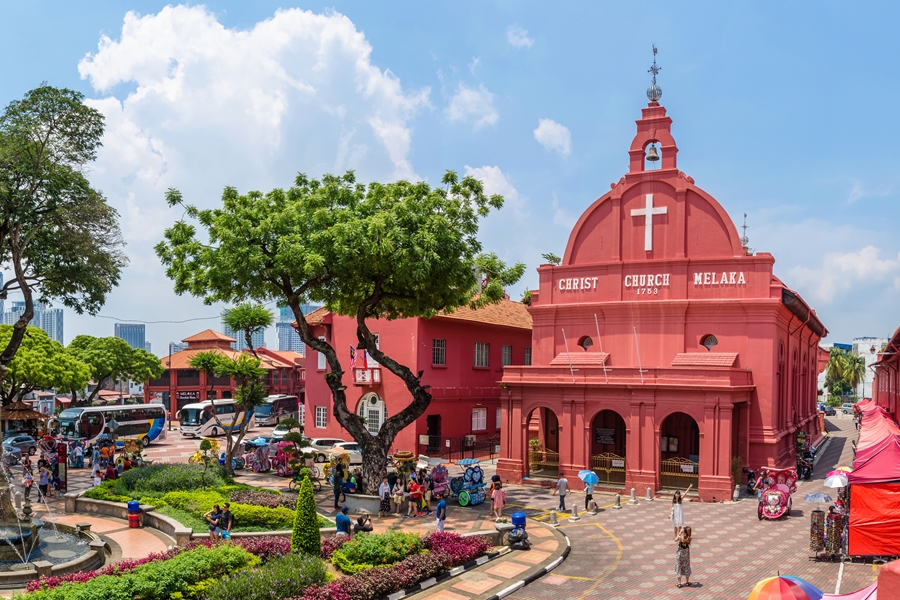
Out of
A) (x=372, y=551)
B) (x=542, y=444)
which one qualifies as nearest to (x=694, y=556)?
(x=372, y=551)

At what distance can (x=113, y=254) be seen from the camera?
28.4 metres

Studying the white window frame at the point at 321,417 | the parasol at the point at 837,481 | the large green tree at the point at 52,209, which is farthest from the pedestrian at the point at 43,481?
the parasol at the point at 837,481

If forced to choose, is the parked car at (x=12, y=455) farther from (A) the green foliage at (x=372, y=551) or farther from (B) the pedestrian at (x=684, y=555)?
(B) the pedestrian at (x=684, y=555)

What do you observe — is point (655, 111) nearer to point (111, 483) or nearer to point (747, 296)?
point (747, 296)

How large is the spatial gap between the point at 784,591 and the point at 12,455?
40208 millimetres

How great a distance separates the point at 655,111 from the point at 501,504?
63.8ft

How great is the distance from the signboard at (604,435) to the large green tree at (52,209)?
21901 millimetres

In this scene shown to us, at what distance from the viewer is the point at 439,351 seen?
39.8m

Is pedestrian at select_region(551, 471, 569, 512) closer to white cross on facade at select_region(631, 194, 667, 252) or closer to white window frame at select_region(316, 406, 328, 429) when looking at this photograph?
white cross on facade at select_region(631, 194, 667, 252)

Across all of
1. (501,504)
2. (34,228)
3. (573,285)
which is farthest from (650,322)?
(34,228)

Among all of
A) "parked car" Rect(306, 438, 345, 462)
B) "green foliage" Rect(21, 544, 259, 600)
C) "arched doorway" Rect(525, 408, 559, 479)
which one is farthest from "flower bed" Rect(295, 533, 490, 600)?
"parked car" Rect(306, 438, 345, 462)

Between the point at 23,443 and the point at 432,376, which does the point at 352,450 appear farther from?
the point at 23,443

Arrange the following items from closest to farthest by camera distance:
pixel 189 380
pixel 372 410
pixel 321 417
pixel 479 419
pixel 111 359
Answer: pixel 372 410 → pixel 479 419 → pixel 321 417 → pixel 111 359 → pixel 189 380

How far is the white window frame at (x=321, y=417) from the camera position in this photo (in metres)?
42.6
